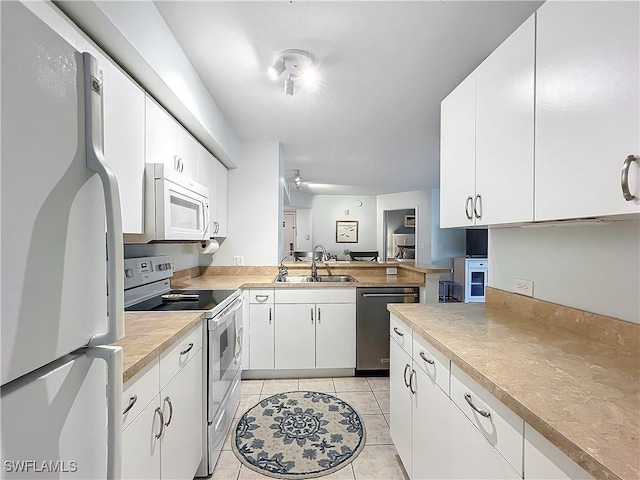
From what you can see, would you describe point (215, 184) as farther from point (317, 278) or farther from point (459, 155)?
point (459, 155)

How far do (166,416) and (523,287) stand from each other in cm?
173

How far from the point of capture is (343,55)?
5.51 feet

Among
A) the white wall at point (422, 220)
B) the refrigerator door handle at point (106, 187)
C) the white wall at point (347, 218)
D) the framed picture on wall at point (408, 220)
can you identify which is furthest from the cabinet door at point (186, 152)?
the framed picture on wall at point (408, 220)

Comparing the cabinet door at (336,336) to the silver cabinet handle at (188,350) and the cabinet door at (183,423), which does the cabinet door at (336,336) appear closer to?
the cabinet door at (183,423)

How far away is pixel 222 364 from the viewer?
73.3 inches

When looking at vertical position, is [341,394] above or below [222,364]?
below

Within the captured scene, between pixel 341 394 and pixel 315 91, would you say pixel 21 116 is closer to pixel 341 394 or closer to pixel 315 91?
pixel 315 91

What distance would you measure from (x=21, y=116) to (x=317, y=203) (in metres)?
7.59

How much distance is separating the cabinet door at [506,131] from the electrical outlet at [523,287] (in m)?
0.43

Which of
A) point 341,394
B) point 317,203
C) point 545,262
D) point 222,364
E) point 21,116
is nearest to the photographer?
point 21,116

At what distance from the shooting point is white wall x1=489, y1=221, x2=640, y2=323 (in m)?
1.05

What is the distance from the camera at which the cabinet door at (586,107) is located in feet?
2.51

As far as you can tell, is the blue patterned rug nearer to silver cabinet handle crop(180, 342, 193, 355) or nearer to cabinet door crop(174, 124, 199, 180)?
silver cabinet handle crop(180, 342, 193, 355)

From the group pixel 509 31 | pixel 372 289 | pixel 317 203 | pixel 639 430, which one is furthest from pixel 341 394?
pixel 317 203
